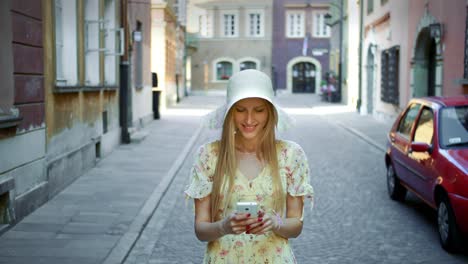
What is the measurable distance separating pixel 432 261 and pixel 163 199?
4529mm

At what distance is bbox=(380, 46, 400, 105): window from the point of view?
23375mm

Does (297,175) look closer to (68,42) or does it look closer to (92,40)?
(68,42)

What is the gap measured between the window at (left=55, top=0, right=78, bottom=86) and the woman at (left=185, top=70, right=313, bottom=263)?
8471 millimetres

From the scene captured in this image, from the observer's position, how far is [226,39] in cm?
5984

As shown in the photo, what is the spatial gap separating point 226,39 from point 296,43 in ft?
19.6

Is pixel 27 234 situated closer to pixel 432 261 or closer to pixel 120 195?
pixel 120 195

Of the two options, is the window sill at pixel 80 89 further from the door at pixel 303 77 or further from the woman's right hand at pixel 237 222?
the door at pixel 303 77

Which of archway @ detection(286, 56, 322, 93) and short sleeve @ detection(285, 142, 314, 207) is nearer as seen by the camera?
short sleeve @ detection(285, 142, 314, 207)

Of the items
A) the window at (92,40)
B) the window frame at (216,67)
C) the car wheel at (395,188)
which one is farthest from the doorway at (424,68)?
the window frame at (216,67)

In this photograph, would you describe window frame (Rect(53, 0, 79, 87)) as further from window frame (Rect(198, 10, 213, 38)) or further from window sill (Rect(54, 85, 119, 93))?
window frame (Rect(198, 10, 213, 38))

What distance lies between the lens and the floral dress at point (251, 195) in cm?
308

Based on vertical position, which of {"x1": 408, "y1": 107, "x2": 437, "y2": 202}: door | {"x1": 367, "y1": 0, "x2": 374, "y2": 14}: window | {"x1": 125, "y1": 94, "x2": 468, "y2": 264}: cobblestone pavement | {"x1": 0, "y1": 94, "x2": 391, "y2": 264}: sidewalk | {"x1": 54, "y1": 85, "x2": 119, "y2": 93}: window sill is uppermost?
{"x1": 367, "y1": 0, "x2": 374, "y2": 14}: window

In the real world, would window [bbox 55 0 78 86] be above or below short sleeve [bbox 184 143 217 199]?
above

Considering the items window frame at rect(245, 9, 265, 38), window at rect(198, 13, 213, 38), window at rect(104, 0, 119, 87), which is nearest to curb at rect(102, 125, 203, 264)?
window at rect(104, 0, 119, 87)
